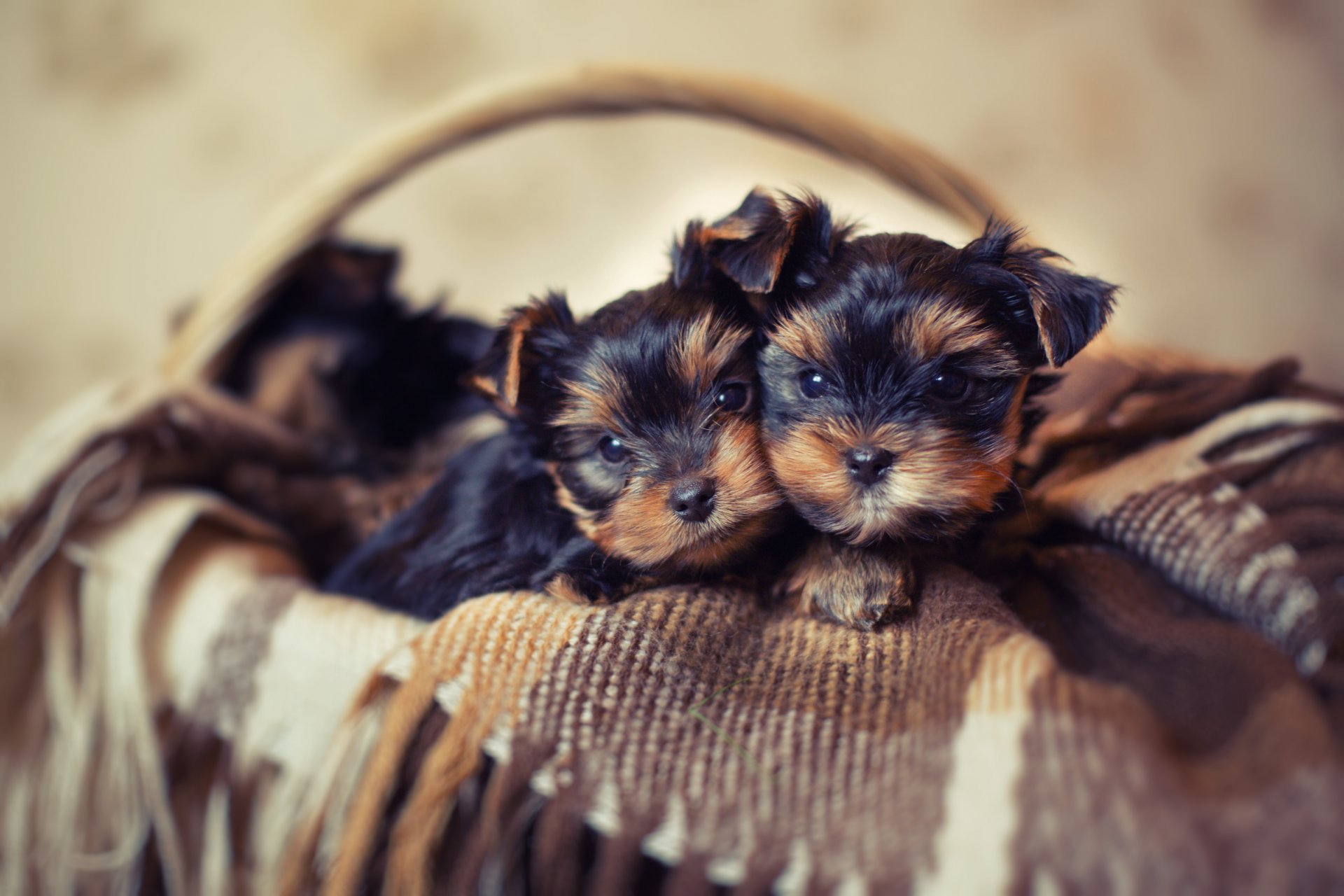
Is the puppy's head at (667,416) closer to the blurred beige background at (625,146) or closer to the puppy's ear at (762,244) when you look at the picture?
the puppy's ear at (762,244)

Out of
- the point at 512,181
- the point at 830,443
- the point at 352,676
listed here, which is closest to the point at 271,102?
the point at 512,181

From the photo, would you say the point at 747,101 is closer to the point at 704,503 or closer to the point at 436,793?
the point at 704,503

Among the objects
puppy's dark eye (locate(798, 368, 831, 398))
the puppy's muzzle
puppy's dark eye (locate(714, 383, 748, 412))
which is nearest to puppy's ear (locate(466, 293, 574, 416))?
puppy's dark eye (locate(714, 383, 748, 412))

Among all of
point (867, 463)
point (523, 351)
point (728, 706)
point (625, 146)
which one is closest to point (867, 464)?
point (867, 463)

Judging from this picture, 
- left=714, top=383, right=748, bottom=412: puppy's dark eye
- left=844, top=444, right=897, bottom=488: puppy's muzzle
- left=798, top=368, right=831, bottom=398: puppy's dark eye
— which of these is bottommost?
left=844, top=444, right=897, bottom=488: puppy's muzzle

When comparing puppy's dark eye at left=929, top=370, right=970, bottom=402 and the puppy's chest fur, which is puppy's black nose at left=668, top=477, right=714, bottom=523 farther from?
puppy's dark eye at left=929, top=370, right=970, bottom=402

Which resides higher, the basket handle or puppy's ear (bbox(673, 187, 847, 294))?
the basket handle
